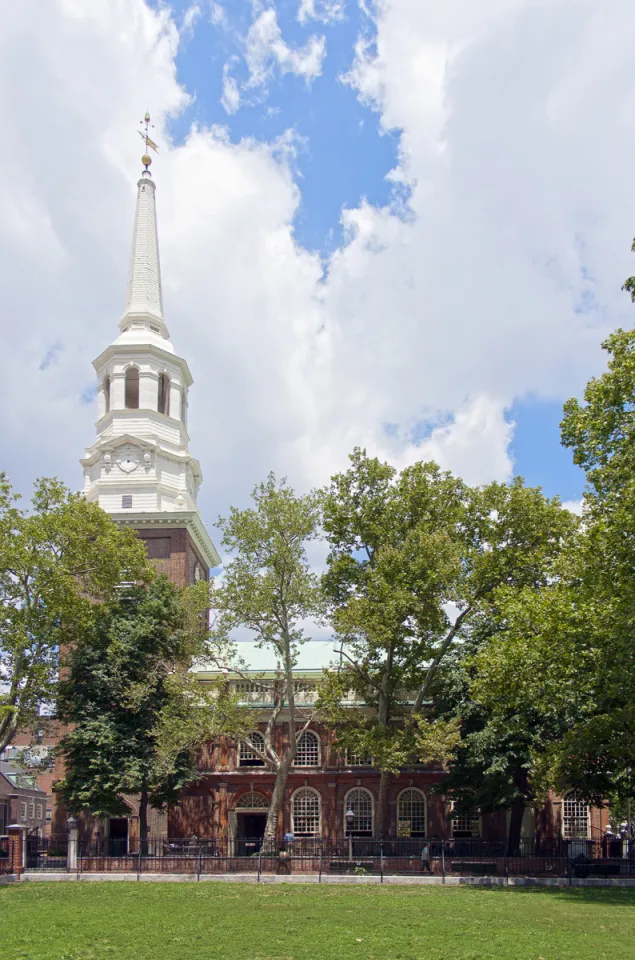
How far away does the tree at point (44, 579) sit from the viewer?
A: 132ft

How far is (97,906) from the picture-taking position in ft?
83.6

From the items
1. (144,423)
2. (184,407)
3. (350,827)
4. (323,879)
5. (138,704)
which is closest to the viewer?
(323,879)

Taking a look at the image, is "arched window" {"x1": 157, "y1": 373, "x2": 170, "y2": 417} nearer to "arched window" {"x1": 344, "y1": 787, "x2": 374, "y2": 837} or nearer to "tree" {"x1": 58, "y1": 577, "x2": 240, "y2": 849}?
"tree" {"x1": 58, "y1": 577, "x2": 240, "y2": 849}

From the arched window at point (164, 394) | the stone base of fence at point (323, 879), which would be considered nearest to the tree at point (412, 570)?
the stone base of fence at point (323, 879)

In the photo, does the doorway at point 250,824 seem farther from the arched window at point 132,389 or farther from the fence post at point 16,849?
the arched window at point 132,389

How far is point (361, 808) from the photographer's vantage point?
178 feet

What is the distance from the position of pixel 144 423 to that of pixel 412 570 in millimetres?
20848

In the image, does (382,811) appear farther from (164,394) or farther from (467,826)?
(164,394)

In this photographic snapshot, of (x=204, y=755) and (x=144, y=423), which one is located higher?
(x=144, y=423)

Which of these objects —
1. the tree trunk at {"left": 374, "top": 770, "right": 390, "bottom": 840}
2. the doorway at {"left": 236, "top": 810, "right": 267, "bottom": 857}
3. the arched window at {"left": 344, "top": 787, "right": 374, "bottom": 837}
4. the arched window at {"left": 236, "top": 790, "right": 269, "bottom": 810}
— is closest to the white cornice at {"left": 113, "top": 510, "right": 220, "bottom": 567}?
the arched window at {"left": 236, "top": 790, "right": 269, "bottom": 810}

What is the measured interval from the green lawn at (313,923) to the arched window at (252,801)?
22919 millimetres

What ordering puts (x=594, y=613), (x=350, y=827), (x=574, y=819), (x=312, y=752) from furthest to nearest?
(x=312, y=752), (x=350, y=827), (x=574, y=819), (x=594, y=613)

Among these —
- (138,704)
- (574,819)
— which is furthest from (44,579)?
(574,819)

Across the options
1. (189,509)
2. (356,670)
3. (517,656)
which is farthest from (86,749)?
(517,656)
